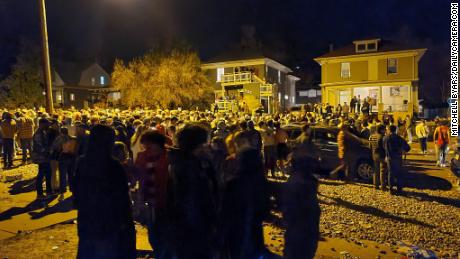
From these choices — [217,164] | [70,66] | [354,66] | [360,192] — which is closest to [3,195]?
[217,164]

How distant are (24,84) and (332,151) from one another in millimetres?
44131

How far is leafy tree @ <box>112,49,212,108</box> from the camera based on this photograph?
39594 millimetres

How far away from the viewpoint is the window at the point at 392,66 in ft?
122

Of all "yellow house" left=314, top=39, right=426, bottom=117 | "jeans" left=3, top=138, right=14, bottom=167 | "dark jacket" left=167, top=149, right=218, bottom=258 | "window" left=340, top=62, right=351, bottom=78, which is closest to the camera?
"dark jacket" left=167, top=149, right=218, bottom=258

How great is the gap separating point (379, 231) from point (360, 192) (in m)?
3.06

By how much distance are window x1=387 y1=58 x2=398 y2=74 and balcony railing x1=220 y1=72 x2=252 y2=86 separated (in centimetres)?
1412

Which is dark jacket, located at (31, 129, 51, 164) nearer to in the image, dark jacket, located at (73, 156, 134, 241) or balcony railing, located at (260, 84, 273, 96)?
dark jacket, located at (73, 156, 134, 241)

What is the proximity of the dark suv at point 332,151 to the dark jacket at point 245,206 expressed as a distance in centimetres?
751

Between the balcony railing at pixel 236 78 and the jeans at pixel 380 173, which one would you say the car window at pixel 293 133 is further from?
the balcony railing at pixel 236 78

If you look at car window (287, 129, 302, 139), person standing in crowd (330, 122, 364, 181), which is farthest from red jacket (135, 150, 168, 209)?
car window (287, 129, 302, 139)

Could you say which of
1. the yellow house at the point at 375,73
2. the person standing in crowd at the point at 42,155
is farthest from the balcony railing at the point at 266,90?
the person standing in crowd at the point at 42,155

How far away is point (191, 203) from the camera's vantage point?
3580 millimetres

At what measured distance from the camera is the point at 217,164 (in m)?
8.12

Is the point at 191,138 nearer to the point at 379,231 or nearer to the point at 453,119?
the point at 379,231
